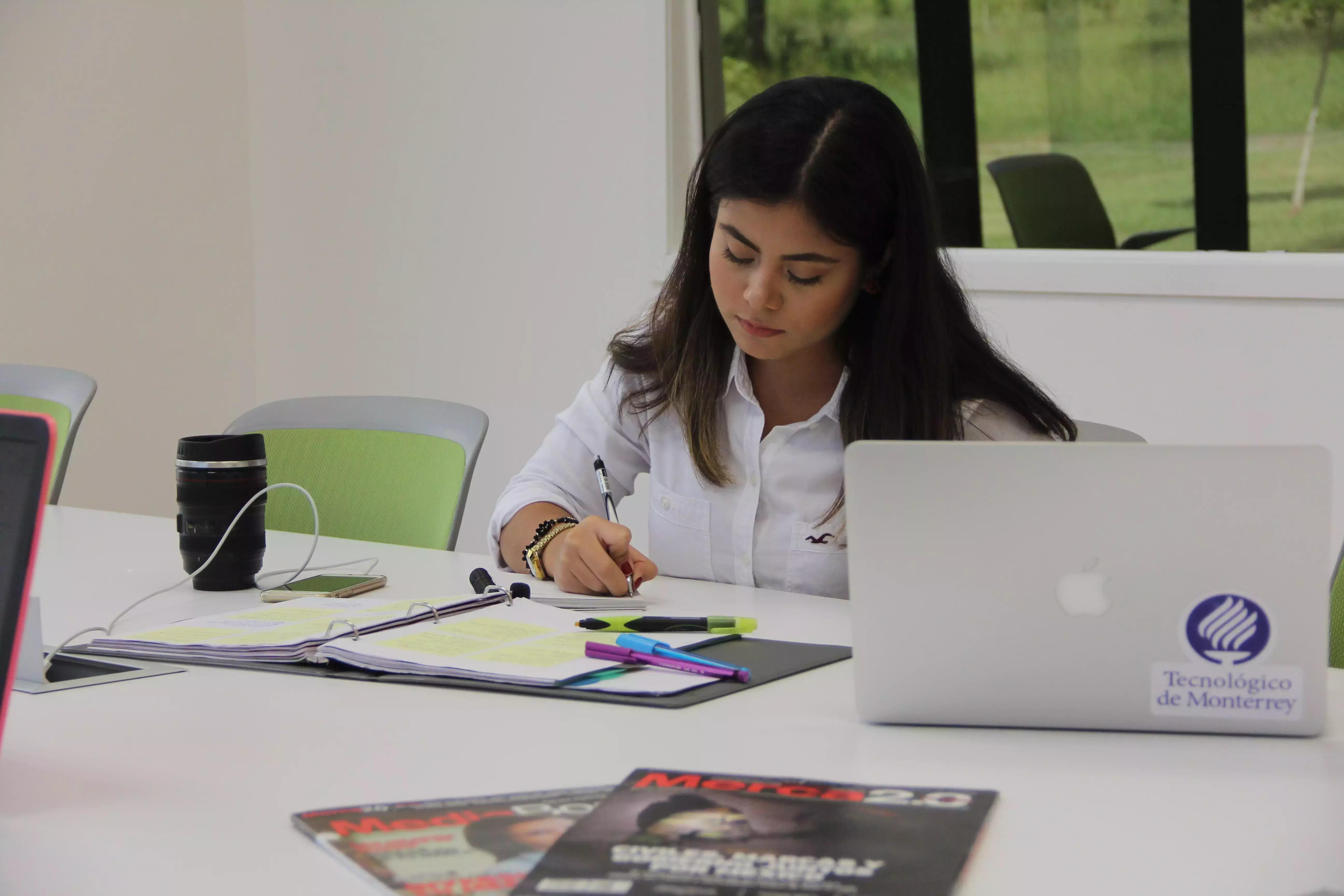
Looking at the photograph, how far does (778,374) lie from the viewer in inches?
73.2

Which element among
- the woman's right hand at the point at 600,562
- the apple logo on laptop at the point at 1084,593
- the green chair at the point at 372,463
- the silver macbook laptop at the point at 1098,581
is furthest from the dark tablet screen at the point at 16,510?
the green chair at the point at 372,463

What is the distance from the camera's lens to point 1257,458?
92cm

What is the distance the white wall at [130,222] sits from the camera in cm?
370

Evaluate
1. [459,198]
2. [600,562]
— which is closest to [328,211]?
[459,198]

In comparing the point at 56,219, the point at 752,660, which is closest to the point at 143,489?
the point at 56,219

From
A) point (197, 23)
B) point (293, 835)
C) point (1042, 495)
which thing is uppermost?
point (197, 23)

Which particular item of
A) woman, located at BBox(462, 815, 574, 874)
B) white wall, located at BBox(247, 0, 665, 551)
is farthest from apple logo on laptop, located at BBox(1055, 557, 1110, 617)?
white wall, located at BBox(247, 0, 665, 551)

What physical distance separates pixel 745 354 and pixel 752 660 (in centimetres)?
72

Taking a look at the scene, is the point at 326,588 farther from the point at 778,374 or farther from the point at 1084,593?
the point at 1084,593

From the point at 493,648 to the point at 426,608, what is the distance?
0.15 metres

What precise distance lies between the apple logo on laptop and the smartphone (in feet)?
2.77

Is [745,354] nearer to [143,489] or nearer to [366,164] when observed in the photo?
[366,164]

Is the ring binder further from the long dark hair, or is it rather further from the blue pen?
the long dark hair

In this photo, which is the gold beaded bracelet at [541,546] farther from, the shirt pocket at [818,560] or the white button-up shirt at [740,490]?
the shirt pocket at [818,560]
